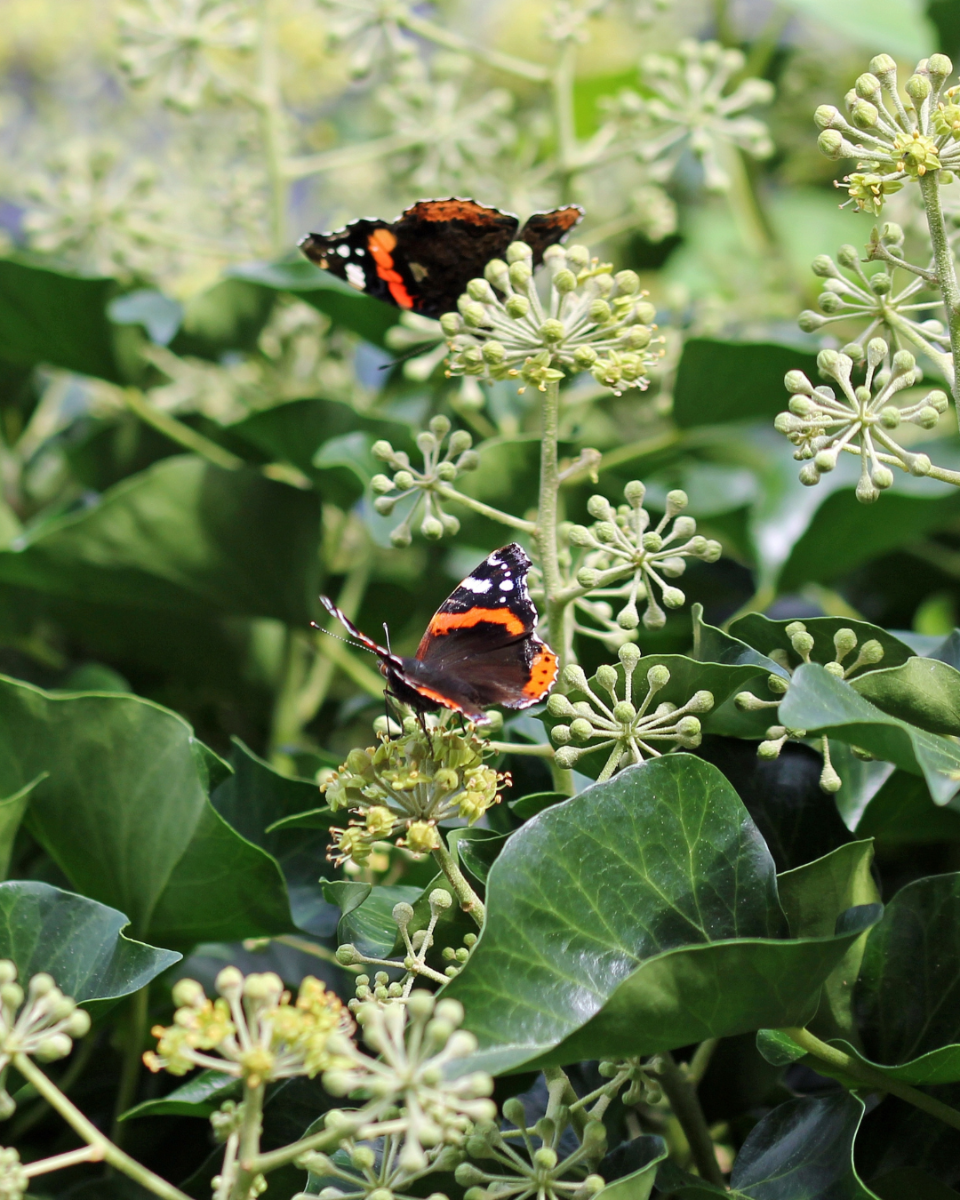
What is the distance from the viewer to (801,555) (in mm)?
1065

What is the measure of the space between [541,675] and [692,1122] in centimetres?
26

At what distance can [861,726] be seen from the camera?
1.65 ft

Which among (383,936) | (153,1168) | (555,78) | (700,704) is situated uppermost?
(555,78)

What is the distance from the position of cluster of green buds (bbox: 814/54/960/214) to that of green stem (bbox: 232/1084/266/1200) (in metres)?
0.50

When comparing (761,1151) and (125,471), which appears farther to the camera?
(125,471)

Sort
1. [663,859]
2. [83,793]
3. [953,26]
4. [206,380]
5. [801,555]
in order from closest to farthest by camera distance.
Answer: [663,859] → [83,793] → [801,555] → [953,26] → [206,380]

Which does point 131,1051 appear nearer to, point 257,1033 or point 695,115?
point 257,1033

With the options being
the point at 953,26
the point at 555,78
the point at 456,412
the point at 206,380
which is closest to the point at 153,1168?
the point at 456,412

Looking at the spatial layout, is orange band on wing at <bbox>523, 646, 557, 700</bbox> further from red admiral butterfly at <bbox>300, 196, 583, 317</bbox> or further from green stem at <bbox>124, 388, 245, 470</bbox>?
green stem at <bbox>124, 388, 245, 470</bbox>

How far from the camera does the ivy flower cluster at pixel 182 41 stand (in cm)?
126

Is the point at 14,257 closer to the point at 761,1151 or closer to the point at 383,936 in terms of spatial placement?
the point at 383,936

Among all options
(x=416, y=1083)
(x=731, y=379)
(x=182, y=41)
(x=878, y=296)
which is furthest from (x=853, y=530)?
(x=182, y=41)

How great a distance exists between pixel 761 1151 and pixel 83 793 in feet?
1.54

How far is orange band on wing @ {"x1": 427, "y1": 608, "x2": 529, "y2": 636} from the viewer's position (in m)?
0.63
